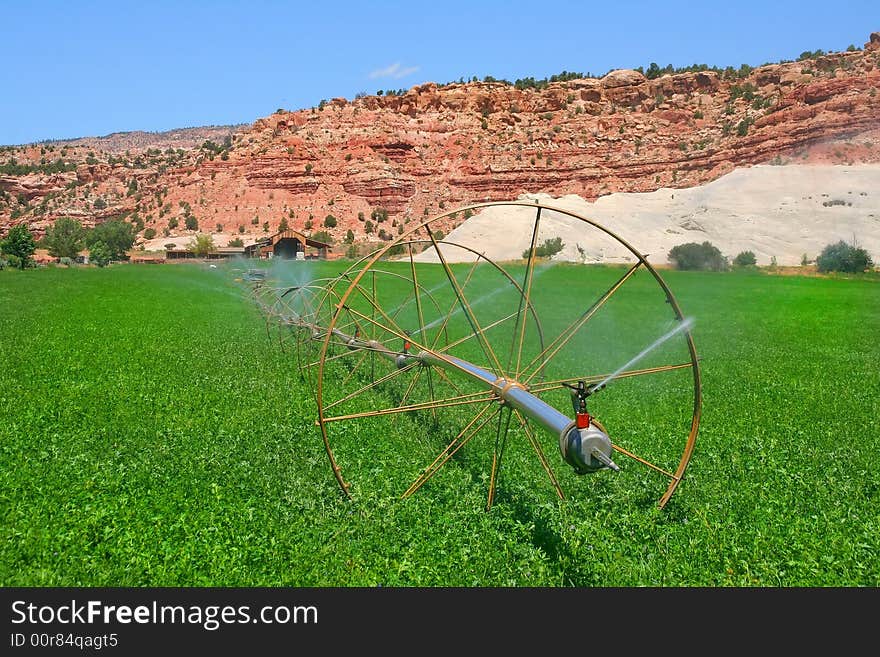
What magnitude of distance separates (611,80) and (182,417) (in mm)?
97476

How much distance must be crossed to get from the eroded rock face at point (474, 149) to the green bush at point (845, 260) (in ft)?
89.4

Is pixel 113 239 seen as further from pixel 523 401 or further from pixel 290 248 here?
pixel 523 401

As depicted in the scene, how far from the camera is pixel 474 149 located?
86.4 m

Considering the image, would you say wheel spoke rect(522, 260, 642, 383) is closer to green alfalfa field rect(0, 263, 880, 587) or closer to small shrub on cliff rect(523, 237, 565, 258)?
green alfalfa field rect(0, 263, 880, 587)

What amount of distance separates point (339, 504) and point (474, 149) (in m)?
84.7

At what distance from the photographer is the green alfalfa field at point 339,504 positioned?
14.2 ft

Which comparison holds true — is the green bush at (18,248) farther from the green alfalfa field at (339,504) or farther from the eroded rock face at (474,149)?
the green alfalfa field at (339,504)

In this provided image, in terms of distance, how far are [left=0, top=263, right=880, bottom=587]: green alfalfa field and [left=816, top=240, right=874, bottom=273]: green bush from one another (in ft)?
119

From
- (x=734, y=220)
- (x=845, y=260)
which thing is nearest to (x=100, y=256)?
(x=734, y=220)

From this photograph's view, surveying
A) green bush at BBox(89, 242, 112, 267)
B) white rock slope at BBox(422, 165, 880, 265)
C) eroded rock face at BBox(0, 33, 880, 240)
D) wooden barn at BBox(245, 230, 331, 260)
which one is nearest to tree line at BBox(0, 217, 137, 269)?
green bush at BBox(89, 242, 112, 267)

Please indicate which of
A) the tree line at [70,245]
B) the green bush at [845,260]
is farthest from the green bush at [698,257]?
the tree line at [70,245]

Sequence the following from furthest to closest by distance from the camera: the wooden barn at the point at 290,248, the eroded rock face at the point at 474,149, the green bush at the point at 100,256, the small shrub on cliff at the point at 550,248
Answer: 1. the eroded rock face at the point at 474,149
2. the wooden barn at the point at 290,248
3. the green bush at the point at 100,256
4. the small shrub on cliff at the point at 550,248

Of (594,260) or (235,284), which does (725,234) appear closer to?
(594,260)

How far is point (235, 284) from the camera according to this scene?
36938 mm
